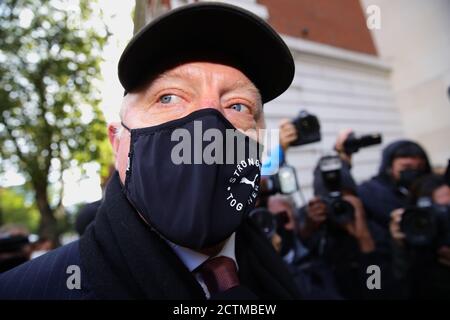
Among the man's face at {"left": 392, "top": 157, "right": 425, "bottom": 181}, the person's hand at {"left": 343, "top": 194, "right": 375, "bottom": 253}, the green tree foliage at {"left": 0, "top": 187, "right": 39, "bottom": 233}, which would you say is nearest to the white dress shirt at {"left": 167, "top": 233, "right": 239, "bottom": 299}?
the person's hand at {"left": 343, "top": 194, "right": 375, "bottom": 253}

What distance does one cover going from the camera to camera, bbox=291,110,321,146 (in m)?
2.03

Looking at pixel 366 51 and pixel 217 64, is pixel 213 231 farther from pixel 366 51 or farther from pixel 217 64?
pixel 366 51

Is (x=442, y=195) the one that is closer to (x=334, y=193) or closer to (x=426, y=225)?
(x=426, y=225)

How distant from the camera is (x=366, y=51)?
28.1 feet

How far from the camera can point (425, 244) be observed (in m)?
1.88

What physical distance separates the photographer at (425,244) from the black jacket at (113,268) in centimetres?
150

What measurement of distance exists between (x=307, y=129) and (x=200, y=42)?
114cm

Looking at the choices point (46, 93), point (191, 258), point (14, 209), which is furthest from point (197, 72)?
point (14, 209)

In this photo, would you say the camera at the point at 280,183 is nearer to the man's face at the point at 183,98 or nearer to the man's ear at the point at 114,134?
the man's face at the point at 183,98

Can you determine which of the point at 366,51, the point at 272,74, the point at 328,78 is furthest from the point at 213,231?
the point at 366,51

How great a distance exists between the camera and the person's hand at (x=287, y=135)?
2035 mm

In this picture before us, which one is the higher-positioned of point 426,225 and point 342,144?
point 342,144

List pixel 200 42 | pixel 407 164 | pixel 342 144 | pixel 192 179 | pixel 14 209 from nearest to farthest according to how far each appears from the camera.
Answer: pixel 192 179
pixel 200 42
pixel 342 144
pixel 407 164
pixel 14 209

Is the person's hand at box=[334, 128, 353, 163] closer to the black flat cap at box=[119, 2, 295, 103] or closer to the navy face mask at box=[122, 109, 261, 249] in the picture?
the black flat cap at box=[119, 2, 295, 103]
